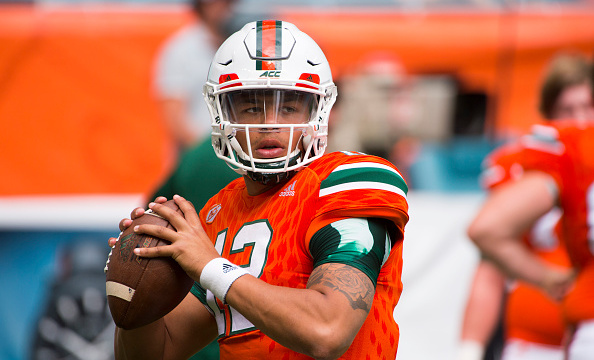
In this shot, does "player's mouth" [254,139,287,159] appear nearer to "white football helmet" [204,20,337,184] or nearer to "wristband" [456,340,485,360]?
"white football helmet" [204,20,337,184]

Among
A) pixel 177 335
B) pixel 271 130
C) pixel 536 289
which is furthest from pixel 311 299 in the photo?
pixel 536 289

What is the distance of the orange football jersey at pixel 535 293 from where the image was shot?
3910mm

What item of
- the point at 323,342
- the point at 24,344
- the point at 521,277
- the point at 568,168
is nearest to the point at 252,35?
the point at 323,342

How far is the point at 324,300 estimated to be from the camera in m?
1.74

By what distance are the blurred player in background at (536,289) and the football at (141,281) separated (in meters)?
2.32

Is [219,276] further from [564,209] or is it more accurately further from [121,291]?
[564,209]

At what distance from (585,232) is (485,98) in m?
4.81

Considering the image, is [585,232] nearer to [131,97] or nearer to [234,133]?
[234,133]

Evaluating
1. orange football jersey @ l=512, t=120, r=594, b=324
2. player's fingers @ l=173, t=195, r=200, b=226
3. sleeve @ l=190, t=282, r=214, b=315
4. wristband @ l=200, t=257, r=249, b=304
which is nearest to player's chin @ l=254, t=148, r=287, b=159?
player's fingers @ l=173, t=195, r=200, b=226

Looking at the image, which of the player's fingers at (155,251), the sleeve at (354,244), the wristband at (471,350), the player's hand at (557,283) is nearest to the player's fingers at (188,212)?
the player's fingers at (155,251)

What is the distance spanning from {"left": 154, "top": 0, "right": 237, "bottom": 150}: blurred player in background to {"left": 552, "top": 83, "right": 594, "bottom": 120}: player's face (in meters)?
2.15

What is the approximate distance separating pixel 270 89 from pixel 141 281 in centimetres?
62

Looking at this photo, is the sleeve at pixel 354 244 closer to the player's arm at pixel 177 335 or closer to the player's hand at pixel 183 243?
the player's hand at pixel 183 243

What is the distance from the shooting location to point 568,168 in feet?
10.0
